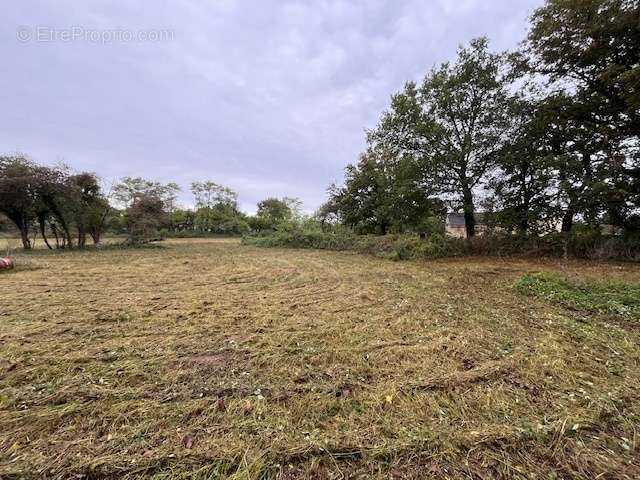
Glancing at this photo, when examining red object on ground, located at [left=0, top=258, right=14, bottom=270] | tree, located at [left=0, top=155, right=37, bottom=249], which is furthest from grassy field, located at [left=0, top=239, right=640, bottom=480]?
tree, located at [left=0, top=155, right=37, bottom=249]

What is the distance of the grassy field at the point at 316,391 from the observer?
1.31 meters

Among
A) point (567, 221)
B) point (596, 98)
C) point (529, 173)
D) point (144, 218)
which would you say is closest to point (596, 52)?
point (596, 98)

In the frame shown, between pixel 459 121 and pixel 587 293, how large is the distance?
8.37 m

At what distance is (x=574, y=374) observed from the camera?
6.79 ft

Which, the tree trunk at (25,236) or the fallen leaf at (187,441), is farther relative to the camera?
the tree trunk at (25,236)

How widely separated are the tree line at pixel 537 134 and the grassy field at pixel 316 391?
22.8 feet

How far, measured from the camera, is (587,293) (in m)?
4.24

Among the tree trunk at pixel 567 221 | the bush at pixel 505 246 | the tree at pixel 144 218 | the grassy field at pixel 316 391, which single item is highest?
the tree at pixel 144 218

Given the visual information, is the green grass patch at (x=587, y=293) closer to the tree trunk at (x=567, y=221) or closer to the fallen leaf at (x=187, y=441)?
the fallen leaf at (x=187, y=441)

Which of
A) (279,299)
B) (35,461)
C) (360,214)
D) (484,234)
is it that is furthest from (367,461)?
(360,214)

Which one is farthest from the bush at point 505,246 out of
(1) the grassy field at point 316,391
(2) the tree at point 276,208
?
(2) the tree at point 276,208

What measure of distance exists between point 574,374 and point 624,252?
927 cm

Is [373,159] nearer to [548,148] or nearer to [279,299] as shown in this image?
[548,148]

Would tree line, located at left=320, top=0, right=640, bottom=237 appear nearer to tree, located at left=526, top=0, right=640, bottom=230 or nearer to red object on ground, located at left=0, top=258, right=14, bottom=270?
tree, located at left=526, top=0, right=640, bottom=230
